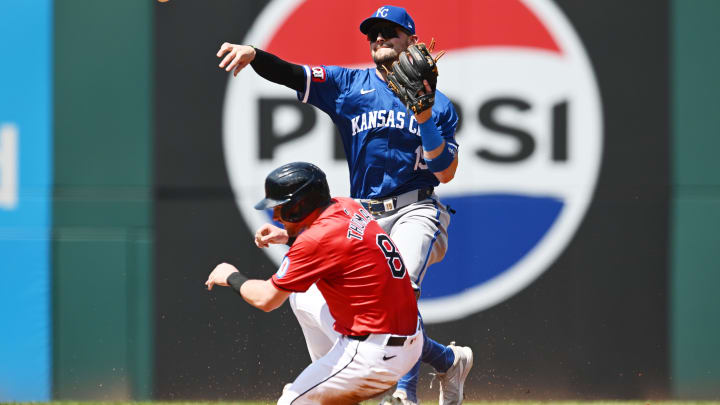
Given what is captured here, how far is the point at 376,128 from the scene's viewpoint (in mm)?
4770

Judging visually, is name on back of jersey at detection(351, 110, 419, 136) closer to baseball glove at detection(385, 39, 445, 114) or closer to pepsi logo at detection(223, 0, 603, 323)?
baseball glove at detection(385, 39, 445, 114)

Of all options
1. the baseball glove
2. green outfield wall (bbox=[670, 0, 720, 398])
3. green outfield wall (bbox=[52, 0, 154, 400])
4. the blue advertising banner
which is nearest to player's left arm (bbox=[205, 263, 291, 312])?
the baseball glove

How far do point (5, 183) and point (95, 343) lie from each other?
1.06 metres

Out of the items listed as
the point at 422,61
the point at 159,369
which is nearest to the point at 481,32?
the point at 422,61

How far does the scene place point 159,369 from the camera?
19.1 feet

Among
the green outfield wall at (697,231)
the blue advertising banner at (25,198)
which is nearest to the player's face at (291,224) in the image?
the blue advertising banner at (25,198)

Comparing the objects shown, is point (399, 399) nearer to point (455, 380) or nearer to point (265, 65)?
point (455, 380)

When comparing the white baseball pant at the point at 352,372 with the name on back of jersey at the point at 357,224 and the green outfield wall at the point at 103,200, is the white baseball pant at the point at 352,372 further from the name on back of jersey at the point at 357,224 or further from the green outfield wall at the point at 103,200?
the green outfield wall at the point at 103,200

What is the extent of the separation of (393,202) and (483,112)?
129 centimetres

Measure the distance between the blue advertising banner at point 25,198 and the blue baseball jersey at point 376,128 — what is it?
6.02 feet

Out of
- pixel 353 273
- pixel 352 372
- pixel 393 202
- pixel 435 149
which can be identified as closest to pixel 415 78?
pixel 435 149

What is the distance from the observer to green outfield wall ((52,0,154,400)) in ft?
19.0

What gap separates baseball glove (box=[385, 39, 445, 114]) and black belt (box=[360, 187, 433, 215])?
0.54 m

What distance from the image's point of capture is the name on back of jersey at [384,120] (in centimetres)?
475
